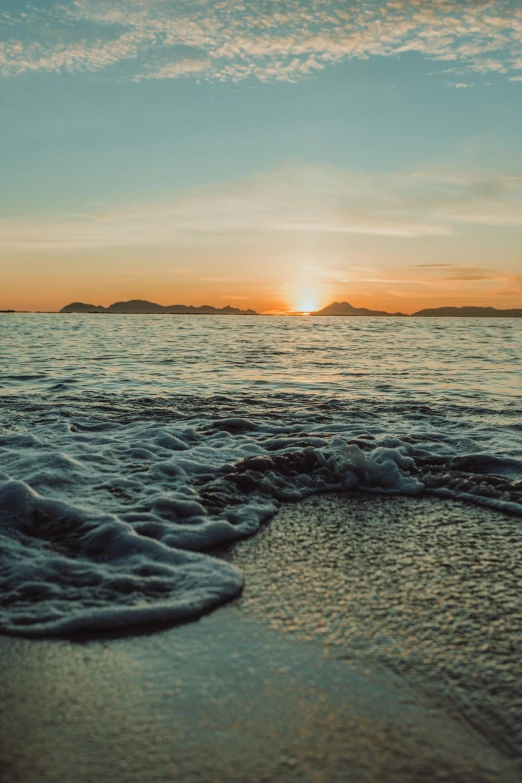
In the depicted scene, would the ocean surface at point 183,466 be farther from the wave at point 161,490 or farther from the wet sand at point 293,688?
the wet sand at point 293,688

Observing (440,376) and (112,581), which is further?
(440,376)

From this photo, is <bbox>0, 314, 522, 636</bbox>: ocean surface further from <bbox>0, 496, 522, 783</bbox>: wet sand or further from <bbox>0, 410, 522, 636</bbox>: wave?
<bbox>0, 496, 522, 783</bbox>: wet sand

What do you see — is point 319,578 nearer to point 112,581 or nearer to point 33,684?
point 112,581

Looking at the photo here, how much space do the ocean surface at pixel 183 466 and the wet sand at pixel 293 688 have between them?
30 cm

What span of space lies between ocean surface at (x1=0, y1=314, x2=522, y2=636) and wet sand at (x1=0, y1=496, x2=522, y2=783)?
0.99 ft

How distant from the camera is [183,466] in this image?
5.32 m

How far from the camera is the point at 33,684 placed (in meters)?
2.18

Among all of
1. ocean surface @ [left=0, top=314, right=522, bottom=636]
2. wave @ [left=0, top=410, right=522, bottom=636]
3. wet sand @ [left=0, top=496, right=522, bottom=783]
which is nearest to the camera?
wet sand @ [left=0, top=496, right=522, bottom=783]

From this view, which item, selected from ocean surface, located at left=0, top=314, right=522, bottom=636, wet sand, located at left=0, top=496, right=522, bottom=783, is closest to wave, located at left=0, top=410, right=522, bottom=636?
ocean surface, located at left=0, top=314, right=522, bottom=636

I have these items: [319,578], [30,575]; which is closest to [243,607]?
[319,578]

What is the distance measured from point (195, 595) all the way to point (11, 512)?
66.8 inches

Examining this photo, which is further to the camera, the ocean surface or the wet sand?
the ocean surface

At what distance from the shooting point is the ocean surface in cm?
304

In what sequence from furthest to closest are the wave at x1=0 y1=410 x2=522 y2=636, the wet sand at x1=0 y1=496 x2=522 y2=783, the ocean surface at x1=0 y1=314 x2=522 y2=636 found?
the ocean surface at x1=0 y1=314 x2=522 y2=636
the wave at x1=0 y1=410 x2=522 y2=636
the wet sand at x1=0 y1=496 x2=522 y2=783
